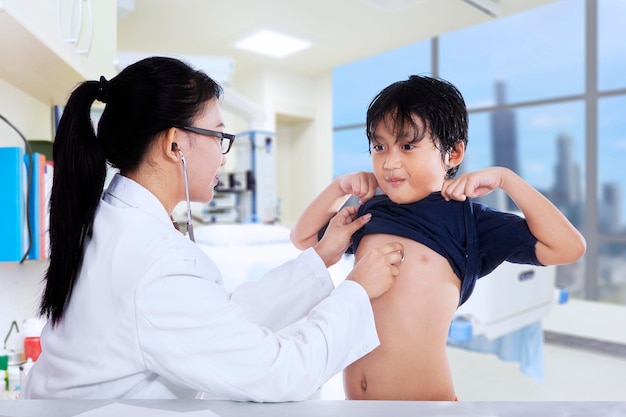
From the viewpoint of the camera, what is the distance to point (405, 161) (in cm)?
112

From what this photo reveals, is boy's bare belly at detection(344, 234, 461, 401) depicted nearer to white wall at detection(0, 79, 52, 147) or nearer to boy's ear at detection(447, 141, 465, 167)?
boy's ear at detection(447, 141, 465, 167)

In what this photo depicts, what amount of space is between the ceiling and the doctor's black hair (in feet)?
11.6

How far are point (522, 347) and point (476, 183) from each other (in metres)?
2.31

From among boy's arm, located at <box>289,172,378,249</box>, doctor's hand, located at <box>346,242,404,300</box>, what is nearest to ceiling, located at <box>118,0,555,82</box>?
boy's arm, located at <box>289,172,378,249</box>

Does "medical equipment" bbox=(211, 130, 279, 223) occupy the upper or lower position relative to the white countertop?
upper

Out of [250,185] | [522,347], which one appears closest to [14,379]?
[522,347]

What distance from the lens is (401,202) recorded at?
1.18 metres

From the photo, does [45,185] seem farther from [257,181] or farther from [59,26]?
[257,181]

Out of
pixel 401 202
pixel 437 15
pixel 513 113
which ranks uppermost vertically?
pixel 437 15

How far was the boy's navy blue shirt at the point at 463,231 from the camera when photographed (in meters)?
1.08

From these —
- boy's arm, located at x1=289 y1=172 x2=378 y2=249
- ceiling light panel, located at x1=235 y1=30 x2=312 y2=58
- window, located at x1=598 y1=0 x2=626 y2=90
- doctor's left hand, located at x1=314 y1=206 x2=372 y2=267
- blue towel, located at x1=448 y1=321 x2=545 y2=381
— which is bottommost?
blue towel, located at x1=448 y1=321 x2=545 y2=381

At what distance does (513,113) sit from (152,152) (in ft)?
15.6

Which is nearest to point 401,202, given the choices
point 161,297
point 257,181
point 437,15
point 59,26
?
point 161,297

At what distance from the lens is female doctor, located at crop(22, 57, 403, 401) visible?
2.52 feet
